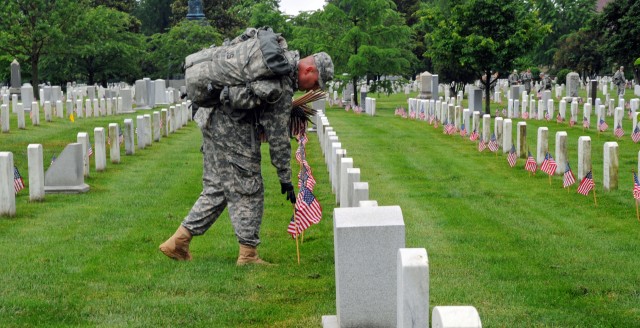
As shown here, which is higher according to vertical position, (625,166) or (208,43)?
(208,43)

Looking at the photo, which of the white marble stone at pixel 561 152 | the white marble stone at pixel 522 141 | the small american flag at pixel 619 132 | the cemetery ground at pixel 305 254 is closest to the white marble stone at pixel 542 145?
the cemetery ground at pixel 305 254

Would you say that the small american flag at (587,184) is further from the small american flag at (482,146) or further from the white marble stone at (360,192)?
the small american flag at (482,146)

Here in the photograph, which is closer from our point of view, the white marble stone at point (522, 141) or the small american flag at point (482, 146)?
the white marble stone at point (522, 141)

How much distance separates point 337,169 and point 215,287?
609 cm

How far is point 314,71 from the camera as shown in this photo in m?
9.36

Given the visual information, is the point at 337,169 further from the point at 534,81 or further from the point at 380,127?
the point at 534,81

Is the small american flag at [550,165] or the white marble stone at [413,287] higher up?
the white marble stone at [413,287]

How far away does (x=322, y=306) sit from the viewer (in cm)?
802

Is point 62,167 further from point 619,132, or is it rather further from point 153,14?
point 153,14

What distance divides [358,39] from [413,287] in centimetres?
4084

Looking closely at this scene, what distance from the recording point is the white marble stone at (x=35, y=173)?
1455 centimetres

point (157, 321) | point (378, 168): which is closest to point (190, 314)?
point (157, 321)

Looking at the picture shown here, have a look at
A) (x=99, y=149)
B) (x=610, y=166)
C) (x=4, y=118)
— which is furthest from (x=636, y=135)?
(x=4, y=118)

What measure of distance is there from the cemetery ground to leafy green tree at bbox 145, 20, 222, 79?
139 ft
